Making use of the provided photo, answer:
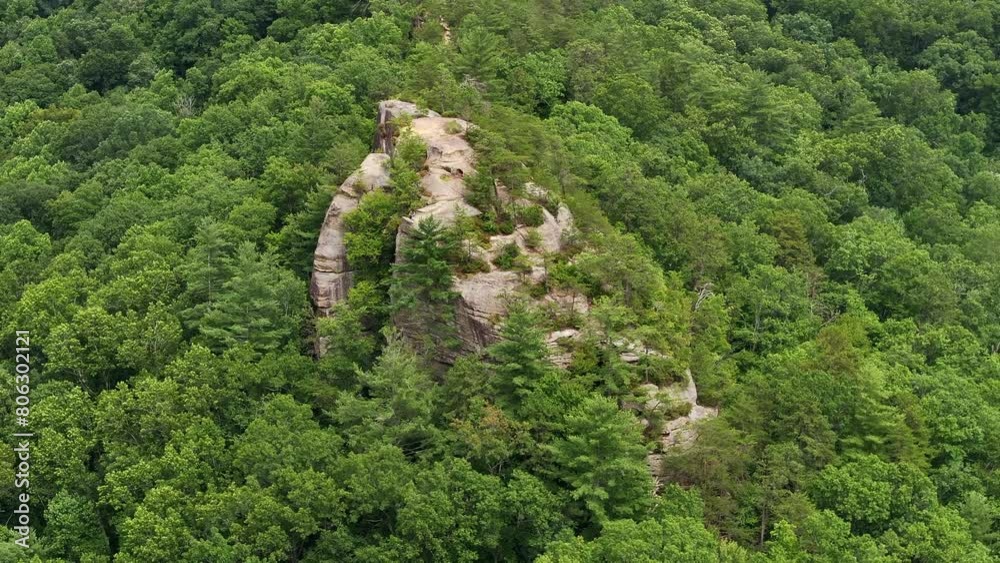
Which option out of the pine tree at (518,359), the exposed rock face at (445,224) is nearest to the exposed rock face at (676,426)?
the pine tree at (518,359)

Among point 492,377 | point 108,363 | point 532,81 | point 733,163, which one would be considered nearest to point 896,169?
point 733,163

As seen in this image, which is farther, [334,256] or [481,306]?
[334,256]

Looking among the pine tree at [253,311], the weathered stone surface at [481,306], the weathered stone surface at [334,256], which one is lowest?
the pine tree at [253,311]

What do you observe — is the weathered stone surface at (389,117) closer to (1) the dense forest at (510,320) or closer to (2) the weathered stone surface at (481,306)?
(1) the dense forest at (510,320)

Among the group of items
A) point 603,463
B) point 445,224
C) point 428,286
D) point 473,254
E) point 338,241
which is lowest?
point 338,241

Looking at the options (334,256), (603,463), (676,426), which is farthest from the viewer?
(334,256)

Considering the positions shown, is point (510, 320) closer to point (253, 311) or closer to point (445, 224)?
point (445, 224)

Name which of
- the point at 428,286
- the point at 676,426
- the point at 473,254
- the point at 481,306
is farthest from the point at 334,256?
the point at 676,426
